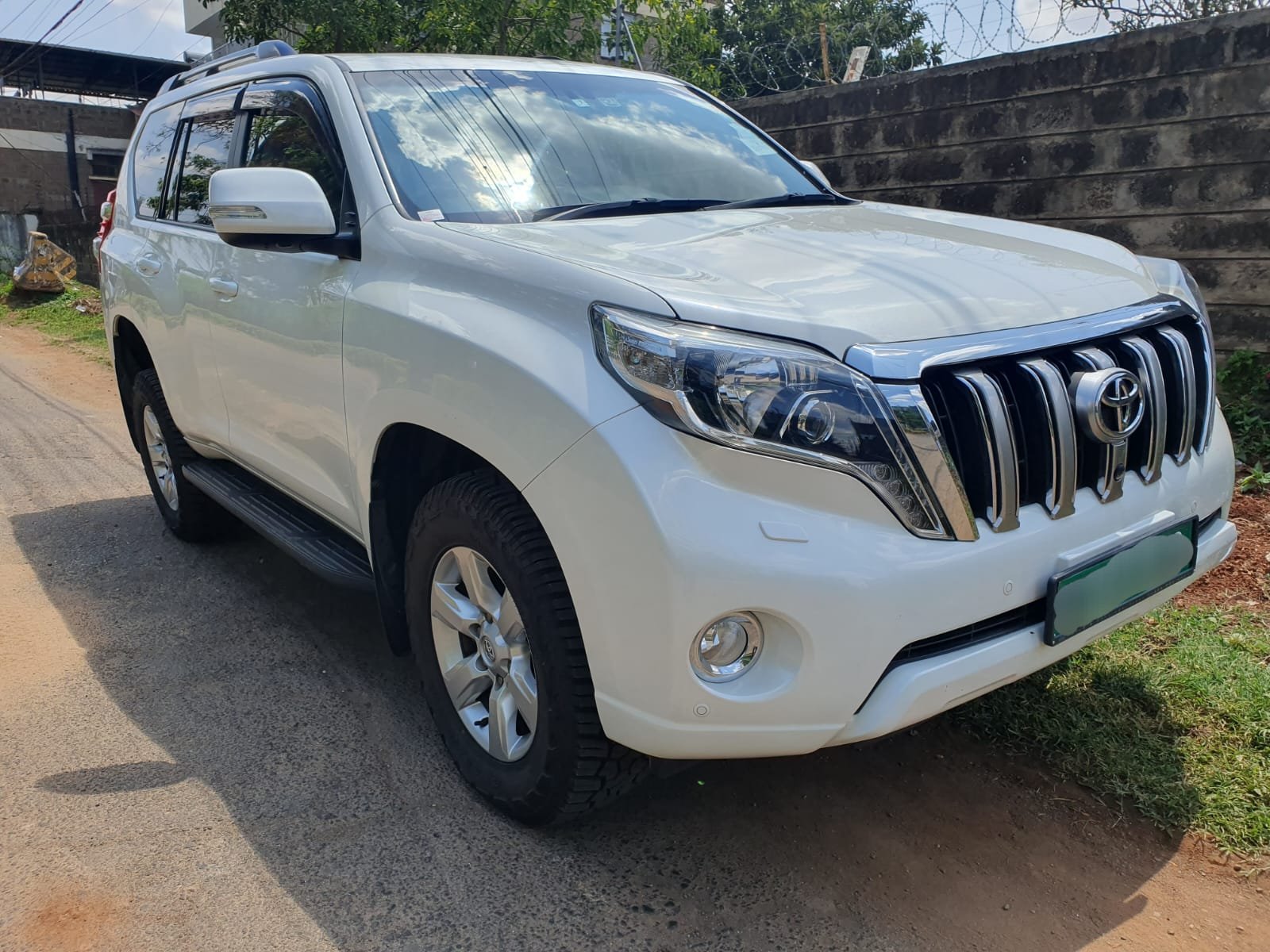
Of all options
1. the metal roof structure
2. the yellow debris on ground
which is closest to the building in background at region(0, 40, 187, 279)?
the metal roof structure

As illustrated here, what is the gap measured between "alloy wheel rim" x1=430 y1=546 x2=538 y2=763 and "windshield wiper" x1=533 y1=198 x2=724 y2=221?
94 cm

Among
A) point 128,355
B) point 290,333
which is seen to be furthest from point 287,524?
point 128,355

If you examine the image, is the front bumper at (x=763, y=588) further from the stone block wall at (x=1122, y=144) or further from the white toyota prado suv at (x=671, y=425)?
the stone block wall at (x=1122, y=144)

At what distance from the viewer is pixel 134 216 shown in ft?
15.2

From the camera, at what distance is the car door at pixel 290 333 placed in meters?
2.93

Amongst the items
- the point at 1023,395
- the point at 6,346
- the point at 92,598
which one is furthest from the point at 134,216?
the point at 6,346

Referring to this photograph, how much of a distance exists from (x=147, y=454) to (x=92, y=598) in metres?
0.99

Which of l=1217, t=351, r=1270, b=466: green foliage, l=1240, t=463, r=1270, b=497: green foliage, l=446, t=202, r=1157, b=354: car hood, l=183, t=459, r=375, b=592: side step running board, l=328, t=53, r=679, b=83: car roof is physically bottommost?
l=1240, t=463, r=1270, b=497: green foliage

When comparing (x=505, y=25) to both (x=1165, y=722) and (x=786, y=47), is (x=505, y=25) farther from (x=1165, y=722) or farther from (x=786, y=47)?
(x=1165, y=722)

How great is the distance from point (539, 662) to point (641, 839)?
0.63 meters

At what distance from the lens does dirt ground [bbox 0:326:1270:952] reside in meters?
2.28

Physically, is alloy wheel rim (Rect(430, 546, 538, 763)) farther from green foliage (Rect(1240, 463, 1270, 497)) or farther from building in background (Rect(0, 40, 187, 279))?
building in background (Rect(0, 40, 187, 279))

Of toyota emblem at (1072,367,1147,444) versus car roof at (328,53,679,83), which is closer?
toyota emblem at (1072,367,1147,444)

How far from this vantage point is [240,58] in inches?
161
